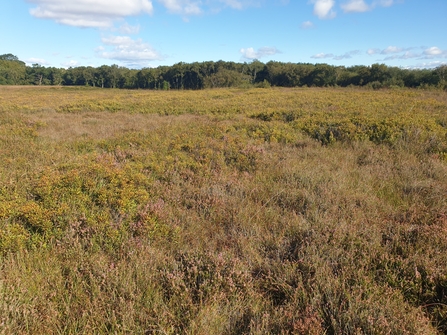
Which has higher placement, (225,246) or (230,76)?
(230,76)

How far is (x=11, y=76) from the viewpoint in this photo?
304 feet

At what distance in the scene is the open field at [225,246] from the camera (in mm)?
2195

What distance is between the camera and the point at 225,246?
10.8 ft

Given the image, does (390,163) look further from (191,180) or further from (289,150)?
(191,180)

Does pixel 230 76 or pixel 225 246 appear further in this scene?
pixel 230 76

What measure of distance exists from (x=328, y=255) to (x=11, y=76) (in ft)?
402

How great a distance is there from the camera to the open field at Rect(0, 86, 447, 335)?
2195mm

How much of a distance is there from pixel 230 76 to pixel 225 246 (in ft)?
212

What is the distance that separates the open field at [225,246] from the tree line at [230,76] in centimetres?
3192

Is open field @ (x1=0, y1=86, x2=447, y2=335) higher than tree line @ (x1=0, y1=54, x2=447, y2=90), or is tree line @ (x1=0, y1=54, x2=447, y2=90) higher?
tree line @ (x1=0, y1=54, x2=447, y2=90)

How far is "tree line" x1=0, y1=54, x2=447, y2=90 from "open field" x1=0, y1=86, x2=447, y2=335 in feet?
105

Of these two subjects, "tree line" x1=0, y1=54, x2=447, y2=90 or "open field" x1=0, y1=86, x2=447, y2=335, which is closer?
"open field" x1=0, y1=86, x2=447, y2=335

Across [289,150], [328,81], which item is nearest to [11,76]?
[328,81]

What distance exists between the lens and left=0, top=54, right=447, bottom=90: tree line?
3810cm
